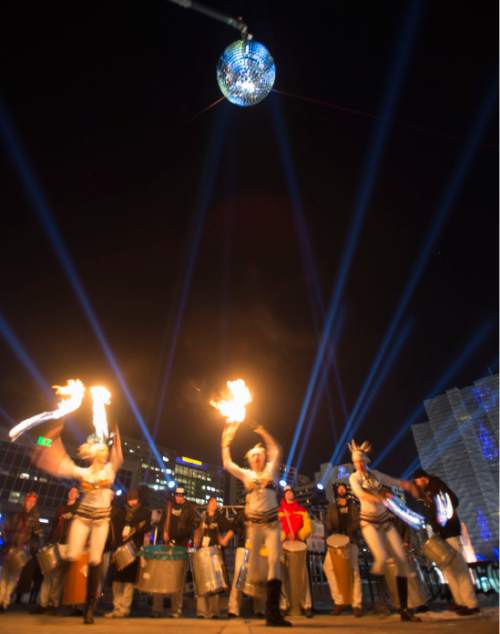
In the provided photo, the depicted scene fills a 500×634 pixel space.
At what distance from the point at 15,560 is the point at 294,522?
6013 millimetres

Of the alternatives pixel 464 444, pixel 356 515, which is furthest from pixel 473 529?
pixel 356 515

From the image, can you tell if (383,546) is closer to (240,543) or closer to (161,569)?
(240,543)

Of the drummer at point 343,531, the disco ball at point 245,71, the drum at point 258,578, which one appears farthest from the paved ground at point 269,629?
the disco ball at point 245,71

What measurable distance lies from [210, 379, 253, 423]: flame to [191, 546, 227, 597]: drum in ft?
8.11

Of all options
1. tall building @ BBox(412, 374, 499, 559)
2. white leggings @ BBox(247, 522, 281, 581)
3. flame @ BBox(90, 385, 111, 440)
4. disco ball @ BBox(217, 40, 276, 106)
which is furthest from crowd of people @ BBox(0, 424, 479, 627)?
tall building @ BBox(412, 374, 499, 559)

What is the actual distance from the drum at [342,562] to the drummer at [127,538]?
3.66 meters

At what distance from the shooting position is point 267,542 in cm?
487

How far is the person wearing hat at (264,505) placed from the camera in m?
4.45

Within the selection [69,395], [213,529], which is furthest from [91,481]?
[213,529]

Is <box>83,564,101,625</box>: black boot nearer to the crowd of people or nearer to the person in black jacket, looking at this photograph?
the crowd of people

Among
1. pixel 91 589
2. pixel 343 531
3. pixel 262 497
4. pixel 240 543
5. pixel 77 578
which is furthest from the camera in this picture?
pixel 343 531

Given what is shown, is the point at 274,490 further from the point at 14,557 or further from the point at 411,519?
the point at 14,557

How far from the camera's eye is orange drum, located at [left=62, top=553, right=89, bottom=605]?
5309mm

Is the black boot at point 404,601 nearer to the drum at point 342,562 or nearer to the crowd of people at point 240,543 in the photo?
the crowd of people at point 240,543
